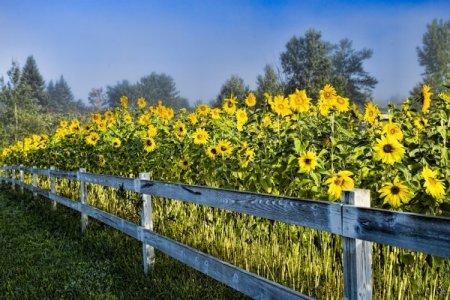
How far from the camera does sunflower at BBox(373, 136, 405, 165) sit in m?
4.13

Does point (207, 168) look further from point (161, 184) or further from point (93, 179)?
point (93, 179)

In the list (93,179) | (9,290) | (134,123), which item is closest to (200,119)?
(93,179)

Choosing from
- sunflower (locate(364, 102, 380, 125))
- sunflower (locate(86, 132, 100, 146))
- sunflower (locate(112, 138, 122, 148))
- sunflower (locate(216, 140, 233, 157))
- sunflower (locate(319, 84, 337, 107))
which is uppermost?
sunflower (locate(319, 84, 337, 107))

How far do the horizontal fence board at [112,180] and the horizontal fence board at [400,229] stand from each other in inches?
170

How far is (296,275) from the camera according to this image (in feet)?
16.1

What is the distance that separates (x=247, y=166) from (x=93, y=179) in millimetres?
3668

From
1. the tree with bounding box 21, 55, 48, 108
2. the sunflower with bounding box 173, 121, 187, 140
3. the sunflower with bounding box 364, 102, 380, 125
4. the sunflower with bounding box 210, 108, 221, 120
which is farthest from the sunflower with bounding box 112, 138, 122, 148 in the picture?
the tree with bounding box 21, 55, 48, 108

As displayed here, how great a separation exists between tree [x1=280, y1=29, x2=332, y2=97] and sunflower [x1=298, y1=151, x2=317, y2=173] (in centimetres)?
6561

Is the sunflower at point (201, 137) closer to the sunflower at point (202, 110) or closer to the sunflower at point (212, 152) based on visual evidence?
the sunflower at point (212, 152)

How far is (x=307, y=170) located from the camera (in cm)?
466

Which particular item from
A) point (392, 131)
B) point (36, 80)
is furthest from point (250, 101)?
point (36, 80)

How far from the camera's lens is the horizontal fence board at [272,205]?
3.21 metres

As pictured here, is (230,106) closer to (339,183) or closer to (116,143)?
(116,143)

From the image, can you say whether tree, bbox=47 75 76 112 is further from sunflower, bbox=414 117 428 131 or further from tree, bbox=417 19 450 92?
sunflower, bbox=414 117 428 131
